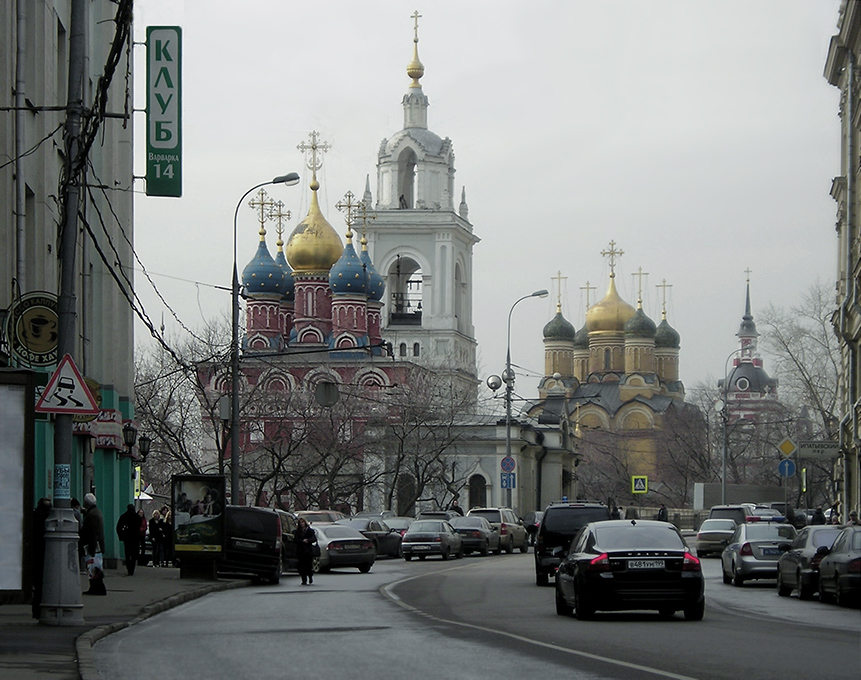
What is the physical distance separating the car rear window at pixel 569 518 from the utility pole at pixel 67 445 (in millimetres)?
12726

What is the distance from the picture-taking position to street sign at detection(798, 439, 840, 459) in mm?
42125

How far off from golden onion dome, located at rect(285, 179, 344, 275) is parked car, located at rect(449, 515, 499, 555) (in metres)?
55.2

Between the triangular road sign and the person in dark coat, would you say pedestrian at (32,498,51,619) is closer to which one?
the triangular road sign

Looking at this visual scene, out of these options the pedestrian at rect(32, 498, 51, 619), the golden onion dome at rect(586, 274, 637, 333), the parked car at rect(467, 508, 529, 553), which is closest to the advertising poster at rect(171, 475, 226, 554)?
the pedestrian at rect(32, 498, 51, 619)

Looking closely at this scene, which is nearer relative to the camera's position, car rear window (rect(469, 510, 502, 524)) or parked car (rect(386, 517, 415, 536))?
parked car (rect(386, 517, 415, 536))

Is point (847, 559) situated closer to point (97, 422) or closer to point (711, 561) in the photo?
point (97, 422)

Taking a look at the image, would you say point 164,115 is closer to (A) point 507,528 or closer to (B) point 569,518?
(B) point 569,518

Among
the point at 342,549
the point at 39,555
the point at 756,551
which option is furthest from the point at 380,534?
the point at 39,555

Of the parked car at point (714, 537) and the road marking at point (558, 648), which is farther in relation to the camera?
the parked car at point (714, 537)

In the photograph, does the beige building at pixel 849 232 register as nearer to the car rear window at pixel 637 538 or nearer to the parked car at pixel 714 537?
the parked car at pixel 714 537

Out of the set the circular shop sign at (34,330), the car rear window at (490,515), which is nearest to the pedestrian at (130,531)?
the circular shop sign at (34,330)

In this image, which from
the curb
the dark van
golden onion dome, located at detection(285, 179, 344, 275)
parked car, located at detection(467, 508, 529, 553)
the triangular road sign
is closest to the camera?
the curb

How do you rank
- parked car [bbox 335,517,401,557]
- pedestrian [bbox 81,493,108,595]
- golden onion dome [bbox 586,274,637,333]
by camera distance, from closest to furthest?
1. pedestrian [bbox 81,493,108,595]
2. parked car [bbox 335,517,401,557]
3. golden onion dome [bbox 586,274,637,333]

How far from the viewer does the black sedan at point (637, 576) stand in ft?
62.6
